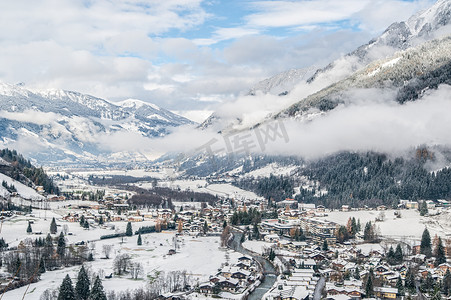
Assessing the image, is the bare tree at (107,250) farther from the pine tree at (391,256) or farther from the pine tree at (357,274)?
the pine tree at (391,256)

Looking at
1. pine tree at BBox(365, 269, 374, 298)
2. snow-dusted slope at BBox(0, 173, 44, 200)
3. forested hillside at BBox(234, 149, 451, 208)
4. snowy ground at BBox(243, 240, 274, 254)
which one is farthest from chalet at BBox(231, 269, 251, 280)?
snow-dusted slope at BBox(0, 173, 44, 200)

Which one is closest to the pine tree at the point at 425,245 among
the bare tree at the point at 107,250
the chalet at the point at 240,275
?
the chalet at the point at 240,275

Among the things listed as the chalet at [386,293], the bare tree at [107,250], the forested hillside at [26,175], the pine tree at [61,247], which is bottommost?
the chalet at [386,293]

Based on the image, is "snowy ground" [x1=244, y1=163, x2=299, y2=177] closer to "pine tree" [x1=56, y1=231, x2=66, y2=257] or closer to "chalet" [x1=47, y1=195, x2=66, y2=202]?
"chalet" [x1=47, y1=195, x2=66, y2=202]

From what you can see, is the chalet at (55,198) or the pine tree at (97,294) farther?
the chalet at (55,198)

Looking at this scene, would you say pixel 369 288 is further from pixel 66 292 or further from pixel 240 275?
pixel 66 292

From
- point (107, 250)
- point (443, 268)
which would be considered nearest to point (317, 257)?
point (443, 268)
